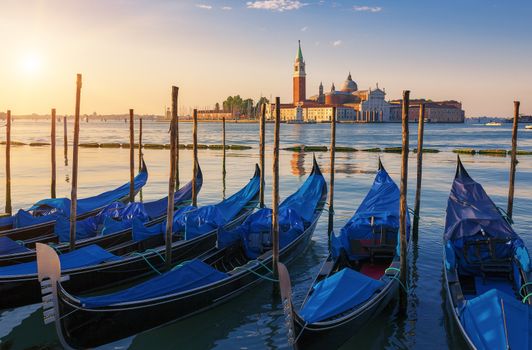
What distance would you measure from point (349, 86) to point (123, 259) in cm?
14293

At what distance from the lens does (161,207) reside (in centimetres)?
1103

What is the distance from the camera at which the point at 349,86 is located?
5704 inches

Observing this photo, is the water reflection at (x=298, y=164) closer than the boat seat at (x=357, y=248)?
No

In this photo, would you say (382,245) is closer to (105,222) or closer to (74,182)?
(105,222)

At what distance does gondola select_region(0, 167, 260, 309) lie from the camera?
6.15 meters

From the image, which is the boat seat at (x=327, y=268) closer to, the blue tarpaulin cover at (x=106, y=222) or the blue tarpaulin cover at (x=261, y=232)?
the blue tarpaulin cover at (x=261, y=232)

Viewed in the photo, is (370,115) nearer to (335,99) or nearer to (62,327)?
(335,99)

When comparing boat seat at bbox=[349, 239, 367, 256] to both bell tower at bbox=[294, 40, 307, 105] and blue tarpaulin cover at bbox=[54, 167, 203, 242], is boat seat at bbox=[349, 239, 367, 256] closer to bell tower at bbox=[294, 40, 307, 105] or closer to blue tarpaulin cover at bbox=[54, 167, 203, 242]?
blue tarpaulin cover at bbox=[54, 167, 203, 242]

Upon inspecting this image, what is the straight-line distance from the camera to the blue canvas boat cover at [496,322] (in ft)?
14.6

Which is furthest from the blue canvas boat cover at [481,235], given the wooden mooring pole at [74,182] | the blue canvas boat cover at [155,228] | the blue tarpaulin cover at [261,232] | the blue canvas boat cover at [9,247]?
the blue canvas boat cover at [9,247]

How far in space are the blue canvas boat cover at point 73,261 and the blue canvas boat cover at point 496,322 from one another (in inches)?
191

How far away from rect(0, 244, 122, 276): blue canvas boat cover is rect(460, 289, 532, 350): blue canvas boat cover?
4.86m

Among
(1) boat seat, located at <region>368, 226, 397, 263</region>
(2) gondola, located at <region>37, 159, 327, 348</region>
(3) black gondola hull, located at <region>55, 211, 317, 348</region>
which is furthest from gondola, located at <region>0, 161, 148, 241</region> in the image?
(1) boat seat, located at <region>368, 226, 397, 263</region>

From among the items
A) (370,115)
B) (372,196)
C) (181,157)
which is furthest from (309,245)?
(370,115)
